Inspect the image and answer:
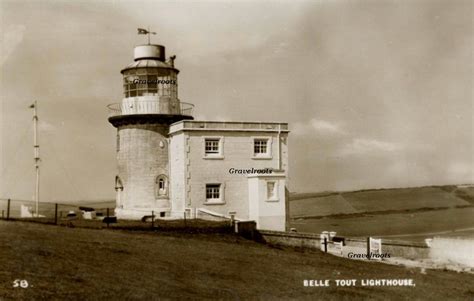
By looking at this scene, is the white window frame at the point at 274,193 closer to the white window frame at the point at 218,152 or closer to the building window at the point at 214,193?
the building window at the point at 214,193

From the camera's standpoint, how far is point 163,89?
2919 cm

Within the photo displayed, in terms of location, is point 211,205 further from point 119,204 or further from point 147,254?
point 147,254

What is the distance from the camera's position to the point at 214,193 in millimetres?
28031

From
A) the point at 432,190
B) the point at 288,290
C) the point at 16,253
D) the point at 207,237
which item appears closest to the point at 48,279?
the point at 16,253

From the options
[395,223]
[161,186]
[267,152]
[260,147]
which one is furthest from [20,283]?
[395,223]

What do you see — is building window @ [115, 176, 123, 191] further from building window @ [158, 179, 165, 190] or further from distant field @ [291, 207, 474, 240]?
distant field @ [291, 207, 474, 240]

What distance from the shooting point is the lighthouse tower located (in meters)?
28.8

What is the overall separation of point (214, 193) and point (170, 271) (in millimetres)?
14449

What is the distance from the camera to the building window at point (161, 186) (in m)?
29.0

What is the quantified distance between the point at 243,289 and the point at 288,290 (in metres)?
1.24

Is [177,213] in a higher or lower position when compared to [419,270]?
higher

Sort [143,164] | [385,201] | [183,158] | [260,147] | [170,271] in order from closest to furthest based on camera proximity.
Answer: [170,271]
[183,158]
[143,164]
[260,147]
[385,201]

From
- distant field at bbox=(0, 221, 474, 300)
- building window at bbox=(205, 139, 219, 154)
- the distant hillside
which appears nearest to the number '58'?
distant field at bbox=(0, 221, 474, 300)

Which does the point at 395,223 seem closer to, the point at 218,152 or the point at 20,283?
the point at 218,152
